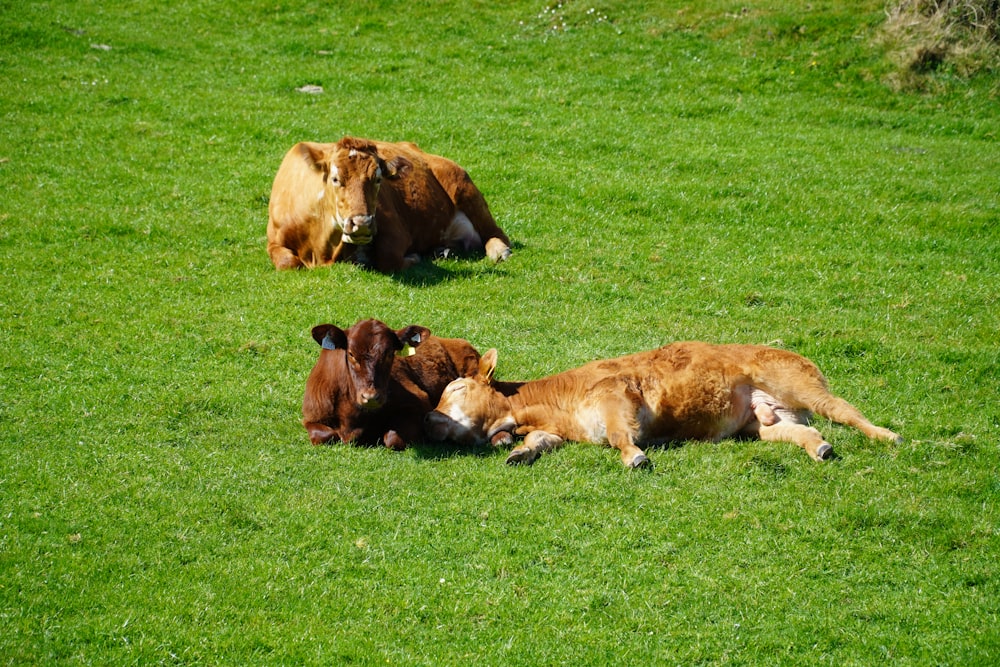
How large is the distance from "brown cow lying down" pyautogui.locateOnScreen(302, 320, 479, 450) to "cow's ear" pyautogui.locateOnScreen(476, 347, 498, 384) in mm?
593

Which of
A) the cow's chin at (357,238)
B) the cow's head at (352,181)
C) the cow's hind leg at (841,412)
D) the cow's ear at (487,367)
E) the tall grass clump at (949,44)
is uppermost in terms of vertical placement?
the tall grass clump at (949,44)

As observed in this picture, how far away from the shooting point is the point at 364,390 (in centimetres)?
972

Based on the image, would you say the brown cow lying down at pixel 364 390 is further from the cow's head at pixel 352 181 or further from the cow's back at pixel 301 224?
the cow's back at pixel 301 224

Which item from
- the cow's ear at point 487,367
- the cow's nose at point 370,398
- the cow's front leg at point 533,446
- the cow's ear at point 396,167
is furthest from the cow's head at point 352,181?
the cow's front leg at point 533,446

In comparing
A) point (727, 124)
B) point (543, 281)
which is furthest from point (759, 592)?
point (727, 124)

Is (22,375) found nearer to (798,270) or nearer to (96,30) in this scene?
(798,270)

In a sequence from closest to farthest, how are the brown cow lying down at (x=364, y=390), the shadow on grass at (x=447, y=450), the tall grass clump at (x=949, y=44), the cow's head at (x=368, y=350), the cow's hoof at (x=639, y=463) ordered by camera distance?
the cow's hoof at (x=639, y=463) → the cow's head at (x=368, y=350) → the brown cow lying down at (x=364, y=390) → the shadow on grass at (x=447, y=450) → the tall grass clump at (x=949, y=44)

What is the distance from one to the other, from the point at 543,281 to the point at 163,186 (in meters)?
7.39

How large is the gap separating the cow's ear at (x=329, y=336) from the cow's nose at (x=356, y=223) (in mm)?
4616

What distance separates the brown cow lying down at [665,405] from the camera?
10102mm

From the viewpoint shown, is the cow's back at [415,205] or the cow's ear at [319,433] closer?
the cow's ear at [319,433]

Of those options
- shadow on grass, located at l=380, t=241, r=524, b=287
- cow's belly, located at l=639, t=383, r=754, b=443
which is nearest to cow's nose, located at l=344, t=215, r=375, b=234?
shadow on grass, located at l=380, t=241, r=524, b=287

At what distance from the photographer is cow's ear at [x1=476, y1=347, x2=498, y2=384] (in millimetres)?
10949

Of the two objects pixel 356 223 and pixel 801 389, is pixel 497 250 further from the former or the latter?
pixel 801 389
